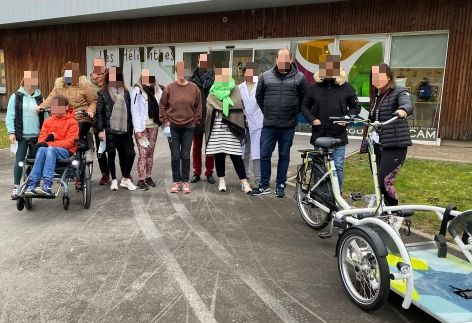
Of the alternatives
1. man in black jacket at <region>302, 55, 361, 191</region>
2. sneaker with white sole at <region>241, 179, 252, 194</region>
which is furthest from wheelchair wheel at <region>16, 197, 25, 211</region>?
man in black jacket at <region>302, 55, 361, 191</region>

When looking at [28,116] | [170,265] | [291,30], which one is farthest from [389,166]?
[291,30]

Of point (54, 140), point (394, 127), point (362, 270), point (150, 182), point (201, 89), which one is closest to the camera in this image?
point (362, 270)

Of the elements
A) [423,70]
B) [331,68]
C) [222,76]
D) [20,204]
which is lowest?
[20,204]

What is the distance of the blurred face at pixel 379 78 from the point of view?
475 cm

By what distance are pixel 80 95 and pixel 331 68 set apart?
3.76 metres

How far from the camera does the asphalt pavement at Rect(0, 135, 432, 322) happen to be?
335 centimetres

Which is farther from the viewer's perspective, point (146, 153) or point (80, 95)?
point (146, 153)

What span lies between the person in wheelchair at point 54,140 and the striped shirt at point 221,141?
1979 mm

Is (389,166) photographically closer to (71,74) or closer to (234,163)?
(234,163)

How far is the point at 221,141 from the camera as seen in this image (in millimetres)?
6719

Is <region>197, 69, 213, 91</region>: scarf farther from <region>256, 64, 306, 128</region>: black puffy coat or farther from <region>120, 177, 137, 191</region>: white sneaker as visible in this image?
<region>120, 177, 137, 191</region>: white sneaker

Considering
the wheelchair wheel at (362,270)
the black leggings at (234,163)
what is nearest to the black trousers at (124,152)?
the black leggings at (234,163)

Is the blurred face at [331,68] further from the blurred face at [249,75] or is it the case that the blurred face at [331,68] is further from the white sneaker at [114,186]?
the white sneaker at [114,186]

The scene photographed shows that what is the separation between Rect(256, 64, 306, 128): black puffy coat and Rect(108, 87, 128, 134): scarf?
2083mm
